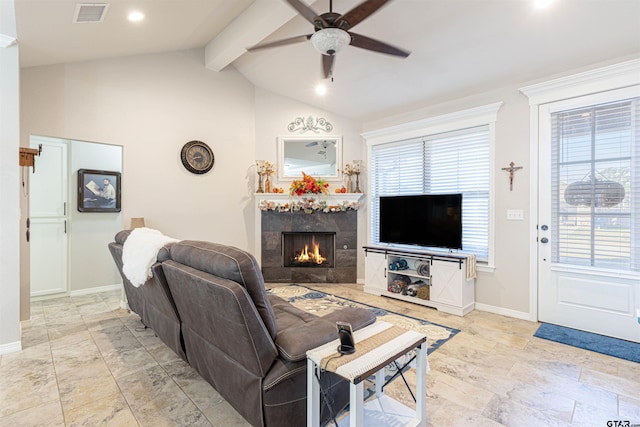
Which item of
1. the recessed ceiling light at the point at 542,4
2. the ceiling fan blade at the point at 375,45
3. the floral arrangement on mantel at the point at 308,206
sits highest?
the recessed ceiling light at the point at 542,4

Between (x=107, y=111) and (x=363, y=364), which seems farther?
(x=107, y=111)

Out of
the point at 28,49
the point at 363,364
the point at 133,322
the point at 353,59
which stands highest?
the point at 353,59

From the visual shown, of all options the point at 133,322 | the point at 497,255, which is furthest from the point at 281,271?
the point at 497,255

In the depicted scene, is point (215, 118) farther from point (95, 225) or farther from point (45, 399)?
point (45, 399)

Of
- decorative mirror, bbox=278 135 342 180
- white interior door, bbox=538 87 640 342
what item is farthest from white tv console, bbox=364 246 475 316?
decorative mirror, bbox=278 135 342 180

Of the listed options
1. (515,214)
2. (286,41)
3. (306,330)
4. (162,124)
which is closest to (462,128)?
(515,214)

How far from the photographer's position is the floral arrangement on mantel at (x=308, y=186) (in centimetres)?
511

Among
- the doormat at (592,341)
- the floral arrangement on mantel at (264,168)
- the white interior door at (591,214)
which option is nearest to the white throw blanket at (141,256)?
the floral arrangement on mantel at (264,168)

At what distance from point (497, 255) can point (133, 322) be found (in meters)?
4.40

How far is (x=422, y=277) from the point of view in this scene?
4125mm

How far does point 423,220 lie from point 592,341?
2.08 metres

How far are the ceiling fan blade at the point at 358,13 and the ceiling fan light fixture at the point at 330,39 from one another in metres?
0.05

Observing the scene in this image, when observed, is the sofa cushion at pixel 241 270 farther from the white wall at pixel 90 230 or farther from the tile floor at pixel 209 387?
the white wall at pixel 90 230

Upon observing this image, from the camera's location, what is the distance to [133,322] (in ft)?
11.4
